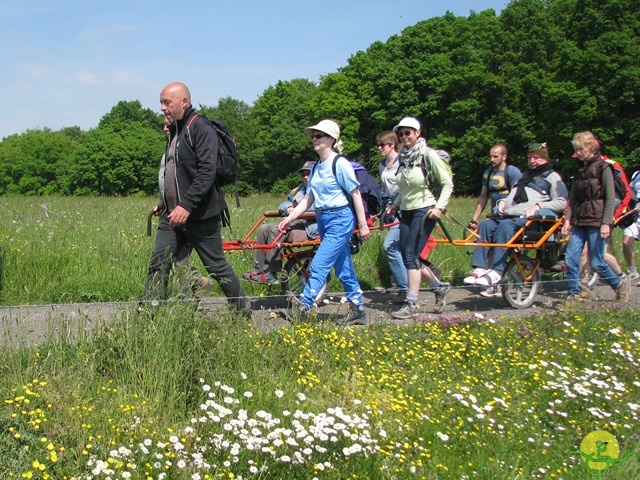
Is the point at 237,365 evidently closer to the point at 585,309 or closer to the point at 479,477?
the point at 479,477

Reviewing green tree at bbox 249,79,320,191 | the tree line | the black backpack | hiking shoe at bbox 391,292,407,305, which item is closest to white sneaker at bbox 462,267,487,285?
hiking shoe at bbox 391,292,407,305

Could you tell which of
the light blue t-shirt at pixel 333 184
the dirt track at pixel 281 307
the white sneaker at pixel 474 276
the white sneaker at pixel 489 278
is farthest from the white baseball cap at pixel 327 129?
the white sneaker at pixel 489 278

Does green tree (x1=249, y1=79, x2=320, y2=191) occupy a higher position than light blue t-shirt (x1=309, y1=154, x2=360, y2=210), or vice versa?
green tree (x1=249, y1=79, x2=320, y2=191)

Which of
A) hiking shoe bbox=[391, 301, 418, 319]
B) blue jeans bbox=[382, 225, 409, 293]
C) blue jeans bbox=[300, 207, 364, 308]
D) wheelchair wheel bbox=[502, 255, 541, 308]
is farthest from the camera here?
blue jeans bbox=[382, 225, 409, 293]

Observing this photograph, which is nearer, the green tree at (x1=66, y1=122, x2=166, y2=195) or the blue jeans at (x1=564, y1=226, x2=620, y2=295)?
the blue jeans at (x1=564, y1=226, x2=620, y2=295)

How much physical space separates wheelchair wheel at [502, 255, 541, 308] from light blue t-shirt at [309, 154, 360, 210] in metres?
2.67

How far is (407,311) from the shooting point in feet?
26.4

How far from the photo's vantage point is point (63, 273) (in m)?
9.05

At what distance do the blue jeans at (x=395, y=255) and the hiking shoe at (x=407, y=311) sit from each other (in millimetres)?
966

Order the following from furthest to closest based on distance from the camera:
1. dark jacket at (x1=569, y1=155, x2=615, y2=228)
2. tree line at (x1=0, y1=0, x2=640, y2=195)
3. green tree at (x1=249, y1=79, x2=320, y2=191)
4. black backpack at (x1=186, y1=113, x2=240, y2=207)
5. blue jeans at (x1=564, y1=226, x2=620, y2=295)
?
green tree at (x1=249, y1=79, x2=320, y2=191) < tree line at (x1=0, y1=0, x2=640, y2=195) < blue jeans at (x1=564, y1=226, x2=620, y2=295) < dark jacket at (x1=569, y1=155, x2=615, y2=228) < black backpack at (x1=186, y1=113, x2=240, y2=207)

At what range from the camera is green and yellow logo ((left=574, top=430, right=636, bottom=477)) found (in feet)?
15.1

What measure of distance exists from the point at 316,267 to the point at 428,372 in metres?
1.69

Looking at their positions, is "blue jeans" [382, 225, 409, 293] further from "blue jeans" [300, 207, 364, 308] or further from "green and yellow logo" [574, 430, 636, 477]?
"green and yellow logo" [574, 430, 636, 477]

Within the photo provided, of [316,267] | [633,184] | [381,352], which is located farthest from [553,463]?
[633,184]
